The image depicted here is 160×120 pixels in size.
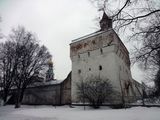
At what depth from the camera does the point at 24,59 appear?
23328mm

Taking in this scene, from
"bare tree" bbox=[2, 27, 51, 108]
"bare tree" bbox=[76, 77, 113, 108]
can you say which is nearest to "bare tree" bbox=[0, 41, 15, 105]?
"bare tree" bbox=[2, 27, 51, 108]

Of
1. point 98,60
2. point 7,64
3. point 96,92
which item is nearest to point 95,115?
point 96,92

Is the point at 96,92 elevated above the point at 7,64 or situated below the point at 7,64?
below

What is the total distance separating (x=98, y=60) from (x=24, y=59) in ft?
41.9

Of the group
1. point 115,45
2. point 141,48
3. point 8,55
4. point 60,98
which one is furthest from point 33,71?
point 141,48

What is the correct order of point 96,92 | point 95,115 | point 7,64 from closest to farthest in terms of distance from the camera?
1. point 95,115
2. point 96,92
3. point 7,64

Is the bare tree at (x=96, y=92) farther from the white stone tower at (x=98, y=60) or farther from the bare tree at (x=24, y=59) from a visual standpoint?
the bare tree at (x=24, y=59)

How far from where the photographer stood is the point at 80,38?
93.8 feet

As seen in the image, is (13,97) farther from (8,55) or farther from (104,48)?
(104,48)

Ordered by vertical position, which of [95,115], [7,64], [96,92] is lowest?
[95,115]

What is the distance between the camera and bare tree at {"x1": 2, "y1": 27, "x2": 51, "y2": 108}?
2309 centimetres

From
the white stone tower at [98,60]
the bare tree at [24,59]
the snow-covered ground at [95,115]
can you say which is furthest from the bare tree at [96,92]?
the bare tree at [24,59]

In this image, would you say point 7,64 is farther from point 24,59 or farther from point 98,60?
point 98,60

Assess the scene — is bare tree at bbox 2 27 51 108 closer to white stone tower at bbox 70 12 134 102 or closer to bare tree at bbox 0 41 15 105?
bare tree at bbox 0 41 15 105
